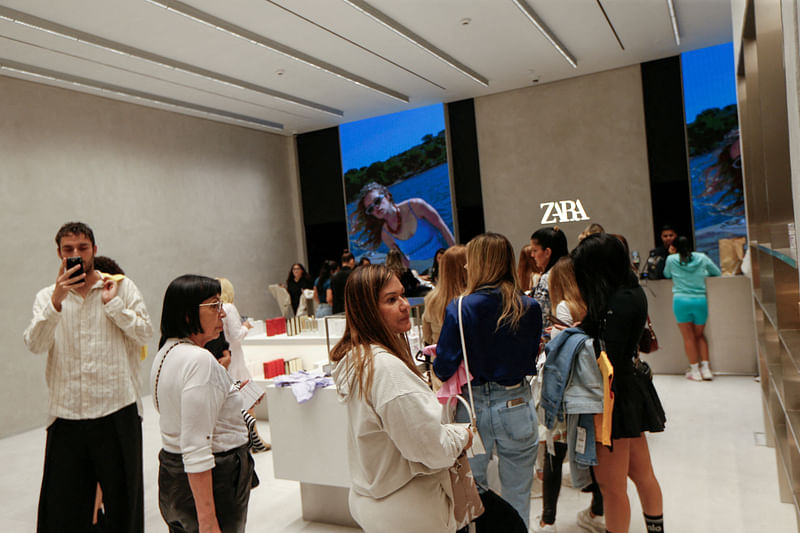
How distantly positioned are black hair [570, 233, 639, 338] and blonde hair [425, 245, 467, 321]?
0.96 m

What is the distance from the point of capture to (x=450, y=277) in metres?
3.59

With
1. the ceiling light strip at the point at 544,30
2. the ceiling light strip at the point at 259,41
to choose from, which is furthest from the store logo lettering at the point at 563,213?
the ceiling light strip at the point at 259,41

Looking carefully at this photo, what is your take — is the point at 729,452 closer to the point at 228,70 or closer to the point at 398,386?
the point at 398,386

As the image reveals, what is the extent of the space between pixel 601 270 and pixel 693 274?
4.58m

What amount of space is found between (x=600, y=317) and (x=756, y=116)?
54.6 inches

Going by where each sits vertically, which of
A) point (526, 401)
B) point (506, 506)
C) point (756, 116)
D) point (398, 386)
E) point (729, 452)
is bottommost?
point (729, 452)

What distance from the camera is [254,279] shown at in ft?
36.8

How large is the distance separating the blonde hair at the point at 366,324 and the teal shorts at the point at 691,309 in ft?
18.3

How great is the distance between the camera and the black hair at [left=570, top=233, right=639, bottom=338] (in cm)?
267

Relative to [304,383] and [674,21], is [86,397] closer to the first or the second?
[304,383]

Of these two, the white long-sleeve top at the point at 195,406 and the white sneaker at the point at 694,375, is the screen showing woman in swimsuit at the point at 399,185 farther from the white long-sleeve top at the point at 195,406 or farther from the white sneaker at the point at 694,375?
the white long-sleeve top at the point at 195,406

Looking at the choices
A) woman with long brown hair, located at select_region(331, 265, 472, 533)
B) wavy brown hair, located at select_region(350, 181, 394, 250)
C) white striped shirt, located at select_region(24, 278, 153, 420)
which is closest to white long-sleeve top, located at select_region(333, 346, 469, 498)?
woman with long brown hair, located at select_region(331, 265, 472, 533)

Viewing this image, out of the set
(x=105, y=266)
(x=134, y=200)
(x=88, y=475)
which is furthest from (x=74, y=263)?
(x=134, y=200)

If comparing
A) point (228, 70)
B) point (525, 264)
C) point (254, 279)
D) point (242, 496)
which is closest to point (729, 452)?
point (525, 264)
